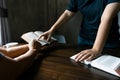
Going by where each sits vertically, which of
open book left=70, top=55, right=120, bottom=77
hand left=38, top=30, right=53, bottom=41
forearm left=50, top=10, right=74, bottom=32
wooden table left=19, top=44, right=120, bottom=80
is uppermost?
forearm left=50, top=10, right=74, bottom=32

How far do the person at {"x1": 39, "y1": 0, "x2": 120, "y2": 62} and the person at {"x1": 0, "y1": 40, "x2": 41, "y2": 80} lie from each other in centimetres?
25

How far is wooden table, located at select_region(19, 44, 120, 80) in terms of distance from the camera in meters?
1.00

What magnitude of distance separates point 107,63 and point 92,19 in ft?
1.53

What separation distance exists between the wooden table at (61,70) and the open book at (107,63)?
0.02m

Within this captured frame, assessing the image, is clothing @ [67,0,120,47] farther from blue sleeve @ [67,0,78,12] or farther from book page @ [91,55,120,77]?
book page @ [91,55,120,77]

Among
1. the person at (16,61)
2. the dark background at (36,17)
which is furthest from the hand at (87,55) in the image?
the dark background at (36,17)

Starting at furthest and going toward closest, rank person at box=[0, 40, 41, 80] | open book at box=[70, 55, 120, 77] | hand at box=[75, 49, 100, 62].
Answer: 1. hand at box=[75, 49, 100, 62]
2. open book at box=[70, 55, 120, 77]
3. person at box=[0, 40, 41, 80]

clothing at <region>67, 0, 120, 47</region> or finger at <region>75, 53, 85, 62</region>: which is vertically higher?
clothing at <region>67, 0, 120, 47</region>

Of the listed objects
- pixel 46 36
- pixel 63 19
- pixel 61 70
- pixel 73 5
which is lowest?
pixel 61 70

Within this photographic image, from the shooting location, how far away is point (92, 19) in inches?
56.4

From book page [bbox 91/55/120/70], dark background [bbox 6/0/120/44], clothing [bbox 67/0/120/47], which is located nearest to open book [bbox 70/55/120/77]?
book page [bbox 91/55/120/70]

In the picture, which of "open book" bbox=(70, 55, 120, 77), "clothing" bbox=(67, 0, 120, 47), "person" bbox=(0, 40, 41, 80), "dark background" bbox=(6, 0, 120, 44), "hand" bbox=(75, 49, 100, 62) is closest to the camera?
"person" bbox=(0, 40, 41, 80)

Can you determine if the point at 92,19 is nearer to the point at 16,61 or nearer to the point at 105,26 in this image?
the point at 105,26

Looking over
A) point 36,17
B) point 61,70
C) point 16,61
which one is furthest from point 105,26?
point 36,17
